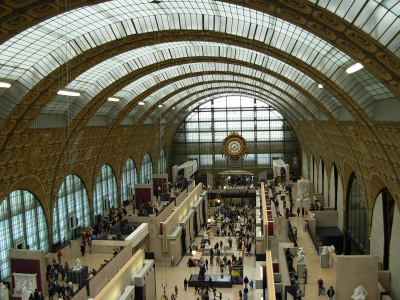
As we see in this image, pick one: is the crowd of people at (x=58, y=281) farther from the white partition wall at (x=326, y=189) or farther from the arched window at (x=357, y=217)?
the white partition wall at (x=326, y=189)

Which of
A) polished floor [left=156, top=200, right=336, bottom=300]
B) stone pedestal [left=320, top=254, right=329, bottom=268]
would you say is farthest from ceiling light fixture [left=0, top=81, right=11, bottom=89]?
stone pedestal [left=320, top=254, right=329, bottom=268]

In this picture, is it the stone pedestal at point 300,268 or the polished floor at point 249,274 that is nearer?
the polished floor at point 249,274

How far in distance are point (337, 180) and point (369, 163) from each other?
1503 centimetres

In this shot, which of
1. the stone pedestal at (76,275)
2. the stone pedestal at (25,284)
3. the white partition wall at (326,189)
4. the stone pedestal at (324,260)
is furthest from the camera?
the white partition wall at (326,189)

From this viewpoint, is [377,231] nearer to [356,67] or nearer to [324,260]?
[324,260]

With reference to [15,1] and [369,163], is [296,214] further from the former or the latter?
[15,1]

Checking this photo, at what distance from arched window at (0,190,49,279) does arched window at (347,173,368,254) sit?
2476 centimetres

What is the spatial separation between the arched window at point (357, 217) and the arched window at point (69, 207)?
80.5ft

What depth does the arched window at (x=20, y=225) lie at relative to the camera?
88.7 ft

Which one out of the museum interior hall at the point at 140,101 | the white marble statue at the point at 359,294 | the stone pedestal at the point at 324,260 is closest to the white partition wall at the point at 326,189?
the museum interior hall at the point at 140,101

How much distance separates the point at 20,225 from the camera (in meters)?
29.0

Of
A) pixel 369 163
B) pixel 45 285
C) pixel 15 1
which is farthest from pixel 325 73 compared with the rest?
pixel 45 285

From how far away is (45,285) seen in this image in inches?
909

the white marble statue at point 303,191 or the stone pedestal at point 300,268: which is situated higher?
the white marble statue at point 303,191
